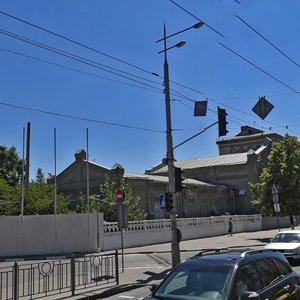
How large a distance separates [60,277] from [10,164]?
164 ft

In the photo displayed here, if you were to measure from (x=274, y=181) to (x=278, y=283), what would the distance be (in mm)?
28919

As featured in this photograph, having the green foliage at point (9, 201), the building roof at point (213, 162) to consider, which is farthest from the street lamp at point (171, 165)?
the building roof at point (213, 162)

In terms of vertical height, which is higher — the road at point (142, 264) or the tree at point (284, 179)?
the tree at point (284, 179)

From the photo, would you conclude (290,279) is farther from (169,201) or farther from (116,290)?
(169,201)

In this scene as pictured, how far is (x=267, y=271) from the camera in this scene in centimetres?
669

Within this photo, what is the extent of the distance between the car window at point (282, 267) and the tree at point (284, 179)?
1087 inches

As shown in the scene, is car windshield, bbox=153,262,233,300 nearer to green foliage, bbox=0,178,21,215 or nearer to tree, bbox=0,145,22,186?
green foliage, bbox=0,178,21,215

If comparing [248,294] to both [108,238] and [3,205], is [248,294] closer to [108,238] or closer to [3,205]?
[108,238]

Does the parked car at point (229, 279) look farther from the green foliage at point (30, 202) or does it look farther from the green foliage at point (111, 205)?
the green foliage at point (30, 202)

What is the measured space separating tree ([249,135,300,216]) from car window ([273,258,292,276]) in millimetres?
27614

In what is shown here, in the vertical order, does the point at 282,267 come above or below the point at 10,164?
below

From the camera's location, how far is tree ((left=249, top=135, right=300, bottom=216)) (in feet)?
111

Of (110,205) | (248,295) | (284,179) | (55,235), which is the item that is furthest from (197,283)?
(284,179)

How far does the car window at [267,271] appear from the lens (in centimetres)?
647
